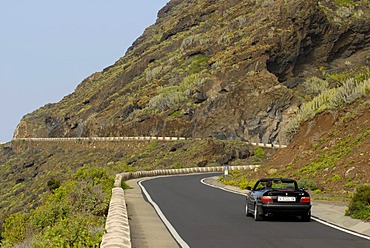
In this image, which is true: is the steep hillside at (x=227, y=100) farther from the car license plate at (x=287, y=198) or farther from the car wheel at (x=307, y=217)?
the car license plate at (x=287, y=198)

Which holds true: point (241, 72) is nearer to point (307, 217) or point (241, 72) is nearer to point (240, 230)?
point (307, 217)

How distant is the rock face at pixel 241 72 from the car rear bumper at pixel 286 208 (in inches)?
2213

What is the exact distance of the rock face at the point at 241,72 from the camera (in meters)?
77.1

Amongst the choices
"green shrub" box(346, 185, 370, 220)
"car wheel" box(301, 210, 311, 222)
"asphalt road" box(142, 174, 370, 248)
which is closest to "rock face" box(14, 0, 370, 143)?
"asphalt road" box(142, 174, 370, 248)

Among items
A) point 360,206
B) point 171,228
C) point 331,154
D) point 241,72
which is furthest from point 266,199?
point 241,72

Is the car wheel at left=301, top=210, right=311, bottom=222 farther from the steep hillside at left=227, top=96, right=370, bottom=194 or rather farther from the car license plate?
the steep hillside at left=227, top=96, right=370, bottom=194

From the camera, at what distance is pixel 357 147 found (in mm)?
30125

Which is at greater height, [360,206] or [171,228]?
[360,206]

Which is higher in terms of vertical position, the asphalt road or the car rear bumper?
the car rear bumper

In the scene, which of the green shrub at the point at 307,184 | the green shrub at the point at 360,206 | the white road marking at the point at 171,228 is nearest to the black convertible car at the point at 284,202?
the green shrub at the point at 360,206

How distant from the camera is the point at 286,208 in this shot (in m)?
17.6

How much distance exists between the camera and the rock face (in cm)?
7706

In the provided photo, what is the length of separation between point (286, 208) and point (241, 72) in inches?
2601

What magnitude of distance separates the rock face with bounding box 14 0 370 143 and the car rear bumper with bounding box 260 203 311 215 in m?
56.2
